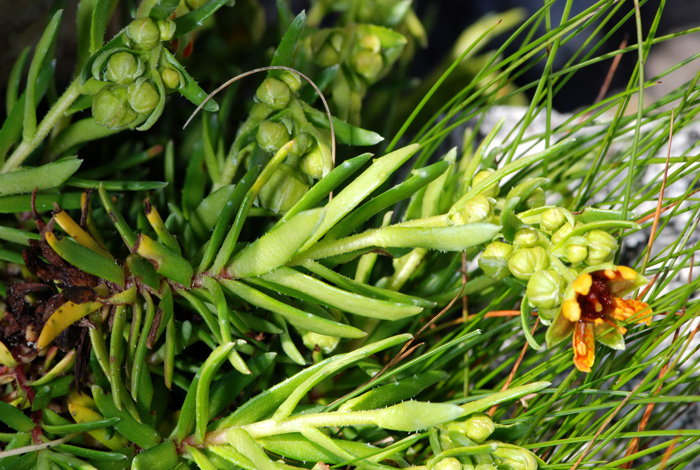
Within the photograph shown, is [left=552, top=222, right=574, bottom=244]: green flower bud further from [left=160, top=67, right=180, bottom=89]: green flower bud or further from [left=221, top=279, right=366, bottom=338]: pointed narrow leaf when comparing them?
[left=160, top=67, right=180, bottom=89]: green flower bud

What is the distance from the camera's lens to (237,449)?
570mm

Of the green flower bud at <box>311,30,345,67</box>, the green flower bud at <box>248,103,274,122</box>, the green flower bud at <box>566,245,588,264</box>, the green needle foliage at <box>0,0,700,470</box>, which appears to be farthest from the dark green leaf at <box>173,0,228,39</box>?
the green flower bud at <box>566,245,588,264</box>

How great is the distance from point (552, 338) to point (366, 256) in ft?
0.87

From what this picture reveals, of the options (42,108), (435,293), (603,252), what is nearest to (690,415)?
(435,293)

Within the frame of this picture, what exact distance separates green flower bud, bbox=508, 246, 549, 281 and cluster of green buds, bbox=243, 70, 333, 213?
0.22 meters

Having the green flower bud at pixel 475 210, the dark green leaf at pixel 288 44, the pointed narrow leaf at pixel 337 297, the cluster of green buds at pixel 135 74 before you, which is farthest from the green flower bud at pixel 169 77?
the green flower bud at pixel 475 210

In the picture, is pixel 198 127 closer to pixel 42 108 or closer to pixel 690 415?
pixel 42 108

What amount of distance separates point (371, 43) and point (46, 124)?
447 mm

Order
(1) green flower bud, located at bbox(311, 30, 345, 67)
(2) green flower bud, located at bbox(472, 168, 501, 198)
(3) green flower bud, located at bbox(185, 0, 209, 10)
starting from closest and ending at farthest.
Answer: (2) green flower bud, located at bbox(472, 168, 501, 198), (3) green flower bud, located at bbox(185, 0, 209, 10), (1) green flower bud, located at bbox(311, 30, 345, 67)

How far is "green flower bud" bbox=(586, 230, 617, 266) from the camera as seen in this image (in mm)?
501

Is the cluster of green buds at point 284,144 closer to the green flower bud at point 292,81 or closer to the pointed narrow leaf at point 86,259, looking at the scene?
the green flower bud at point 292,81

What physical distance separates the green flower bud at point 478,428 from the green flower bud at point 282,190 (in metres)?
0.29

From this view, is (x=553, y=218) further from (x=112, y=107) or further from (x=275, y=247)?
(x=112, y=107)

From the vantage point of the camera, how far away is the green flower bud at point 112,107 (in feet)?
1.96
